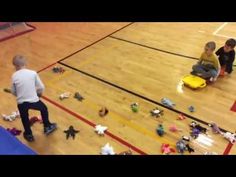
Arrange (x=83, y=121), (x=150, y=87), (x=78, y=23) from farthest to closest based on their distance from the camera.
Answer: (x=78, y=23) → (x=150, y=87) → (x=83, y=121)

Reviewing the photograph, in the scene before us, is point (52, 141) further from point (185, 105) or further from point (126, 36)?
point (126, 36)

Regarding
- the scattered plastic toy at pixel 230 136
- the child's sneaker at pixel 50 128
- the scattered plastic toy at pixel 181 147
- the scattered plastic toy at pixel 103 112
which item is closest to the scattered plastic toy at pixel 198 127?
the scattered plastic toy at pixel 230 136

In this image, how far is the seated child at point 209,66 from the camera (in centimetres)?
407

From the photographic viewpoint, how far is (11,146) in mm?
3039

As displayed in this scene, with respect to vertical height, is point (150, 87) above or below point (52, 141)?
above

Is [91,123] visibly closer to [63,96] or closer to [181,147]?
[63,96]

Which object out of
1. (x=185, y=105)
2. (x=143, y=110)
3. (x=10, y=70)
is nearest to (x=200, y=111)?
(x=185, y=105)

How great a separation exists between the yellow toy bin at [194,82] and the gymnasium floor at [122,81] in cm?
9

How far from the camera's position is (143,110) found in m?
3.71

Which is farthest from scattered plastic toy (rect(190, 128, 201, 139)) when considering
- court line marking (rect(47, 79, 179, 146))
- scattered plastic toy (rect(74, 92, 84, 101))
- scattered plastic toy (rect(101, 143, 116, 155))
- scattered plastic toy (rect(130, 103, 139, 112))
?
scattered plastic toy (rect(74, 92, 84, 101))

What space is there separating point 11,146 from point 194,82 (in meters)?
2.51

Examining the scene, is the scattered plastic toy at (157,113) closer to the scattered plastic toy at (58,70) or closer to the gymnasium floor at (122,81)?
the gymnasium floor at (122,81)

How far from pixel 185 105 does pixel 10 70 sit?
289cm

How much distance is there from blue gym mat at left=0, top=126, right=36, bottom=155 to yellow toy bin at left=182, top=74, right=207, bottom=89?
2.27 metres
